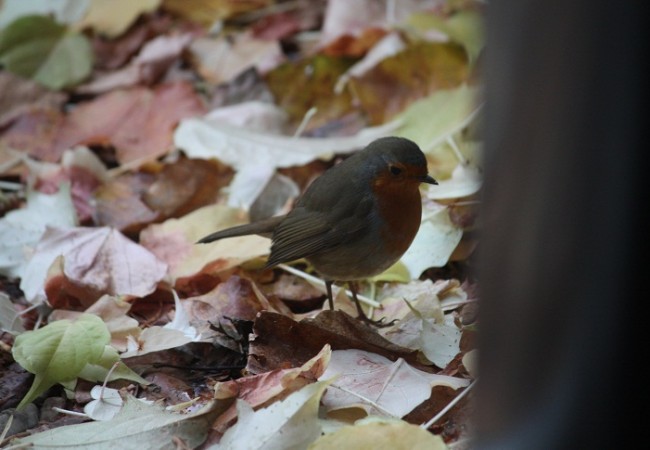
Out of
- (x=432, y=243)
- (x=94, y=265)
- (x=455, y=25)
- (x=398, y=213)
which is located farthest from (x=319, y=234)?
(x=455, y=25)

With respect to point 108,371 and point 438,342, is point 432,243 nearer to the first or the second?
point 438,342

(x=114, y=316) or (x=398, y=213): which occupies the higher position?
(x=398, y=213)

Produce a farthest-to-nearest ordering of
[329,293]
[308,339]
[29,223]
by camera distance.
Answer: [29,223] → [329,293] → [308,339]

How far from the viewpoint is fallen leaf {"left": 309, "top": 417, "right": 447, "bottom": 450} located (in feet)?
6.40

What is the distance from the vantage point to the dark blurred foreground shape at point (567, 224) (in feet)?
4.28

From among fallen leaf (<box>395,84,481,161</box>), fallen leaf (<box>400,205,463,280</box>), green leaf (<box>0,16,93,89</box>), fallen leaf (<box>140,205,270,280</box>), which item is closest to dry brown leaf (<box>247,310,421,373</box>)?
fallen leaf (<box>400,205,463,280</box>)

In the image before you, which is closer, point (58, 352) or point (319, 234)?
point (58, 352)

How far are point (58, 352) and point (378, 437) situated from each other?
106cm

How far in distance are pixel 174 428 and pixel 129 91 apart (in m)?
2.82

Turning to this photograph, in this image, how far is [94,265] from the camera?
Result: 10.6ft

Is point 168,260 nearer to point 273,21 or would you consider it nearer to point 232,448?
point 232,448

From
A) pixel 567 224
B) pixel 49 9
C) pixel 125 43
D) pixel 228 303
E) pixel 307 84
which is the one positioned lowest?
pixel 228 303

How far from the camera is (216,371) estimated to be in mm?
2758

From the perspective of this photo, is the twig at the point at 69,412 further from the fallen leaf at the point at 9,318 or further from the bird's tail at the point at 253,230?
the bird's tail at the point at 253,230
